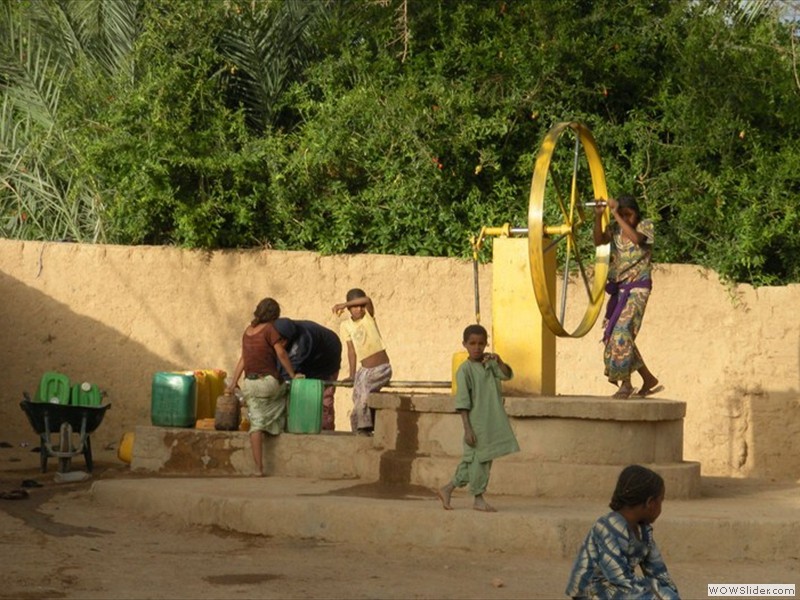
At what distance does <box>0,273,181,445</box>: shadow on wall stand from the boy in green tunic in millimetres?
5780

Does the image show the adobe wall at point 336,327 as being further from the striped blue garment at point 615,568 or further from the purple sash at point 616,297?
the striped blue garment at point 615,568

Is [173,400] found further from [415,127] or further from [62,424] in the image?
[415,127]

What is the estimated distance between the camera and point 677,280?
1370 centimetres

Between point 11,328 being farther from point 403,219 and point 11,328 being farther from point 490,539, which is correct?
point 490,539

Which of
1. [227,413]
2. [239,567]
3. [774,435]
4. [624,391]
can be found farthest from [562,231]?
[774,435]

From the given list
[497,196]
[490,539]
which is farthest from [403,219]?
[490,539]

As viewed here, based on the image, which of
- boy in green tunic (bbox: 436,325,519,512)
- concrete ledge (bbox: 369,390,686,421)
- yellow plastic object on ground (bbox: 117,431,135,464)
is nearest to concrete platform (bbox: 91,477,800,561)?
boy in green tunic (bbox: 436,325,519,512)

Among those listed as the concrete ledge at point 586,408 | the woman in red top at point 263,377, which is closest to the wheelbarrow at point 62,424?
the woman in red top at point 263,377

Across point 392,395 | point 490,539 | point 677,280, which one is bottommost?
point 490,539

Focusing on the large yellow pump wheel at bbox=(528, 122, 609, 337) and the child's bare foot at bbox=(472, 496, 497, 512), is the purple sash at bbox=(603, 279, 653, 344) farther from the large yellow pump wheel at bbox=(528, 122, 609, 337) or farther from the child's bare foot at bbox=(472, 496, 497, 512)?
the child's bare foot at bbox=(472, 496, 497, 512)

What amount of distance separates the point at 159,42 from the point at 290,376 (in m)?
5.11

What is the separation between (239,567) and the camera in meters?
8.42

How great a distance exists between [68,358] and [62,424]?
2753mm

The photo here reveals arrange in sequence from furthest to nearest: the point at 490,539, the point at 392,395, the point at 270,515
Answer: the point at 392,395, the point at 270,515, the point at 490,539
